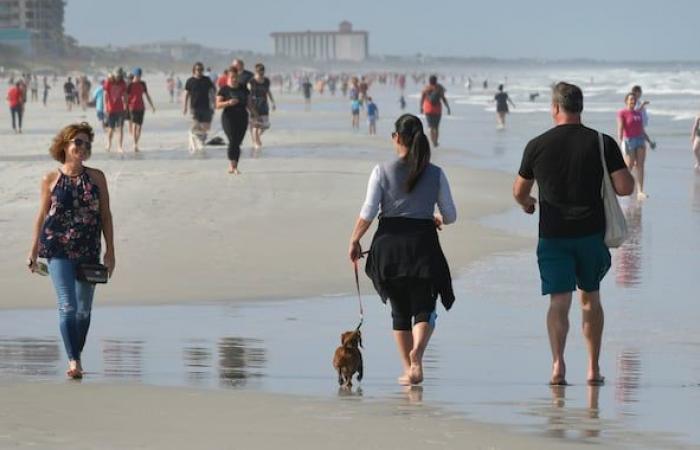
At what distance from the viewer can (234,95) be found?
1995cm

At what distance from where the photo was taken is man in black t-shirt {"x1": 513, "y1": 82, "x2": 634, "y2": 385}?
24.0ft

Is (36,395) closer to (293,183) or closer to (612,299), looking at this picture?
(612,299)

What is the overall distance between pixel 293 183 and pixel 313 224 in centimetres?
459

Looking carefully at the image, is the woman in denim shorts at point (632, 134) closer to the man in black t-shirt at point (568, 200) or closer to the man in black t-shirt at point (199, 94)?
the man in black t-shirt at point (199, 94)

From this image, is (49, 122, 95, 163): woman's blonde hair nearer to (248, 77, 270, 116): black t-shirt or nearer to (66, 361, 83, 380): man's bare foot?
(66, 361, 83, 380): man's bare foot

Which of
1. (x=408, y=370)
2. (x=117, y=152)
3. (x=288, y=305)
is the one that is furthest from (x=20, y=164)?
(x=408, y=370)

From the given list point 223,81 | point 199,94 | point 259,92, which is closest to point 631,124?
point 259,92

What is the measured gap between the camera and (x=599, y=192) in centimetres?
→ 736

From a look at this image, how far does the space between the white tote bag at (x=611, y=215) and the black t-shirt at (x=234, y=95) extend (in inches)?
506

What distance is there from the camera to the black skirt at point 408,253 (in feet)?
24.0

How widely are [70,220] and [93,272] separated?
0.27 m

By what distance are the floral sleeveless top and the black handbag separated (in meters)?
0.04

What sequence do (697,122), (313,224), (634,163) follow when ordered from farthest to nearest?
(697,122) → (634,163) → (313,224)

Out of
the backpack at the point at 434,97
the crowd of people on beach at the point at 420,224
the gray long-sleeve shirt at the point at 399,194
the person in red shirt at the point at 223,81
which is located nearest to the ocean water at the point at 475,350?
the crowd of people on beach at the point at 420,224
